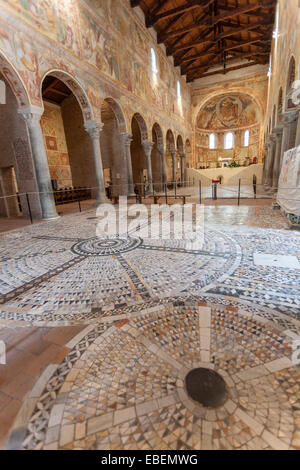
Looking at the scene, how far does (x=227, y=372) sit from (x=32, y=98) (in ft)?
31.4

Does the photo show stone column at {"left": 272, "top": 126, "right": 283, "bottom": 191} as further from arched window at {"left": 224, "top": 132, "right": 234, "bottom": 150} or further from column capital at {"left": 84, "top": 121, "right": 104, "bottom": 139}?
arched window at {"left": 224, "top": 132, "right": 234, "bottom": 150}

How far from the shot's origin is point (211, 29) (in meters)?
21.0

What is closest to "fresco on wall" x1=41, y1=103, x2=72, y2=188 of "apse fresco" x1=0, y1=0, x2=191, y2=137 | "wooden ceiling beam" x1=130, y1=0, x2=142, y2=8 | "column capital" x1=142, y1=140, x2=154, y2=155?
"column capital" x1=142, y1=140, x2=154, y2=155

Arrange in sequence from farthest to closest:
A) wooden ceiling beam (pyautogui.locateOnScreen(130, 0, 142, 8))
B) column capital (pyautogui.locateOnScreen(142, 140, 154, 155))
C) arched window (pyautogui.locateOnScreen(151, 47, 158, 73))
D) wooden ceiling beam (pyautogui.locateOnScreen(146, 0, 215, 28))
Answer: arched window (pyautogui.locateOnScreen(151, 47, 158, 73)) < column capital (pyautogui.locateOnScreen(142, 140, 154, 155)) < wooden ceiling beam (pyautogui.locateOnScreen(146, 0, 215, 28)) < wooden ceiling beam (pyautogui.locateOnScreen(130, 0, 142, 8))

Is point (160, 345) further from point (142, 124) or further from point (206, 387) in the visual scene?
point (142, 124)

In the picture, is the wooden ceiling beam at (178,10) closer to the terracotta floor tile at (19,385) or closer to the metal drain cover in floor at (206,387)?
the metal drain cover in floor at (206,387)

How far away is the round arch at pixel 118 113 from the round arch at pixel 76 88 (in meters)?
2.34

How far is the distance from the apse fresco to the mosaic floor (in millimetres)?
7597

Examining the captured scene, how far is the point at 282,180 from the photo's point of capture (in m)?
7.54

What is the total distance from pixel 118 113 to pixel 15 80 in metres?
6.79

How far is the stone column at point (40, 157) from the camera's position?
7.82m

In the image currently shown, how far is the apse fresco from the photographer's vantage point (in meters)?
7.26

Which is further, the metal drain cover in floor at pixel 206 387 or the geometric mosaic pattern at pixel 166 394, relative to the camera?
the metal drain cover in floor at pixel 206 387

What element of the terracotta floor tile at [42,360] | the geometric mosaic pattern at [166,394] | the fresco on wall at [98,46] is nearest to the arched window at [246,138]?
the fresco on wall at [98,46]
